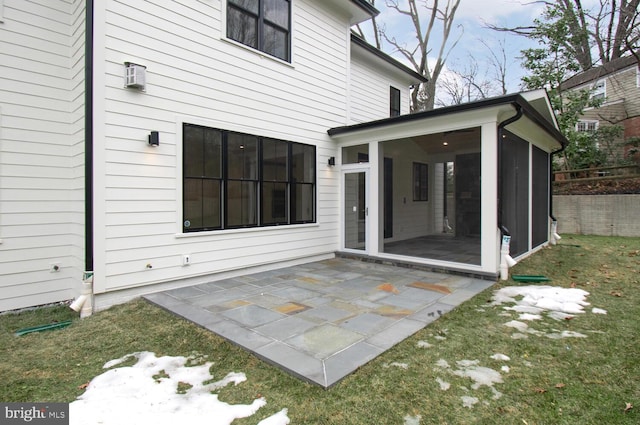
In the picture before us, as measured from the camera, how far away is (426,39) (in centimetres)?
1698

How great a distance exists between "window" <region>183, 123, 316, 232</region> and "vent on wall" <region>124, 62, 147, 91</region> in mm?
820

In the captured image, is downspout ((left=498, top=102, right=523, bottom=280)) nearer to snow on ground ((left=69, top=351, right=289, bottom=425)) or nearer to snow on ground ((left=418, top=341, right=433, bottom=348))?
snow on ground ((left=418, top=341, right=433, bottom=348))

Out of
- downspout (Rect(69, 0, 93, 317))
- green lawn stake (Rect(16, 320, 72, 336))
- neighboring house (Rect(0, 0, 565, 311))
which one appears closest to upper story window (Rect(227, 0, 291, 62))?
neighboring house (Rect(0, 0, 565, 311))

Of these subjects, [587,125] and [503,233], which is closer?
[503,233]

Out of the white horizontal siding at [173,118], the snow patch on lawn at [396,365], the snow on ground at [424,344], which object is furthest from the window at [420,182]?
the snow patch on lawn at [396,365]

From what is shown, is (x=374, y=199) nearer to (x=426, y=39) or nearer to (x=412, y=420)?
(x=412, y=420)

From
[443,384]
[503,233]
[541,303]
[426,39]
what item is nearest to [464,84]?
[426,39]

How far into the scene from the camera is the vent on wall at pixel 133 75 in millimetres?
4250

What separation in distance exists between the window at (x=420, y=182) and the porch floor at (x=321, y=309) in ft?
17.1

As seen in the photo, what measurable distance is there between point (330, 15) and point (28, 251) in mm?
7009

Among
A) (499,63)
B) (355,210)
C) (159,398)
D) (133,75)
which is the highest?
(499,63)

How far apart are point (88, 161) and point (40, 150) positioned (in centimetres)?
98

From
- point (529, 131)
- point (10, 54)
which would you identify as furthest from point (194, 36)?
point (529, 131)

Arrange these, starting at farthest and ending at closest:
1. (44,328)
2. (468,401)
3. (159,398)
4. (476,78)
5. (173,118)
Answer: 1. (476,78)
2. (173,118)
3. (44,328)
4. (159,398)
5. (468,401)
